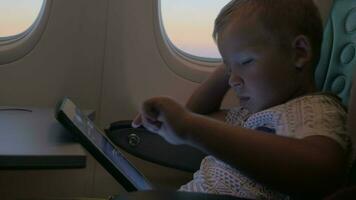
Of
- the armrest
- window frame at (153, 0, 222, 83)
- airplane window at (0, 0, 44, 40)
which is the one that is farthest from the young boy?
airplane window at (0, 0, 44, 40)

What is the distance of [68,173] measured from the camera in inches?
66.6

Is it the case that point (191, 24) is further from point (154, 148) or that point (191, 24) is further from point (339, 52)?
point (339, 52)

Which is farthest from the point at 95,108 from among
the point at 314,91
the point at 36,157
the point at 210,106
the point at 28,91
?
the point at 314,91

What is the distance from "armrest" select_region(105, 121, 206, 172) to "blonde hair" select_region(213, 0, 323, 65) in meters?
0.49

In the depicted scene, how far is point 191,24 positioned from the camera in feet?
5.69

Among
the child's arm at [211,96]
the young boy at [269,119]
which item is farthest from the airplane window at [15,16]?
the young boy at [269,119]

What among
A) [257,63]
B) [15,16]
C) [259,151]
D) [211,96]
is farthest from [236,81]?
[15,16]

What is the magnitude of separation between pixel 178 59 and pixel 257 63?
824 millimetres

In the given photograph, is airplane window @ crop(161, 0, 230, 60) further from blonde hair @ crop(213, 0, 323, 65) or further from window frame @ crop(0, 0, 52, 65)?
blonde hair @ crop(213, 0, 323, 65)

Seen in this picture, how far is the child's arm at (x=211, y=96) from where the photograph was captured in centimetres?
121

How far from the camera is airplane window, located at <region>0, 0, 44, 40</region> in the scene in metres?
1.60

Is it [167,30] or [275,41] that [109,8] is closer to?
[167,30]

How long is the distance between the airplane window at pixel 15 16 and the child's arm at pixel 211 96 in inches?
26.3

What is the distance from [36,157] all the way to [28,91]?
77 cm
